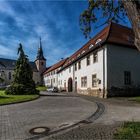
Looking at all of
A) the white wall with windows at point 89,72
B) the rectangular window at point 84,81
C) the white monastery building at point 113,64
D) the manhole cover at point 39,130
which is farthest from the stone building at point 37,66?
the manhole cover at point 39,130

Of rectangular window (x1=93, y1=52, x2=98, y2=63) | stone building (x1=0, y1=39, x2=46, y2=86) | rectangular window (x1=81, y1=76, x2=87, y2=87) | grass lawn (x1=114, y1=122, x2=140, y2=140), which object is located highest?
stone building (x1=0, y1=39, x2=46, y2=86)

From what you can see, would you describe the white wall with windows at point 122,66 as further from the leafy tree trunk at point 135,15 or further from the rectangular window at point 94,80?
the leafy tree trunk at point 135,15

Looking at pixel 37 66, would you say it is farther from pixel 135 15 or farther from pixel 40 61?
pixel 135 15

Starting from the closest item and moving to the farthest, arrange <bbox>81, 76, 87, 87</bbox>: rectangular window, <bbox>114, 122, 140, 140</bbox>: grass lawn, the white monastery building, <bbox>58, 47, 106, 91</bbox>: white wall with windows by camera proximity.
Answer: <bbox>114, 122, 140, 140</bbox>: grass lawn
the white monastery building
<bbox>58, 47, 106, 91</bbox>: white wall with windows
<bbox>81, 76, 87, 87</bbox>: rectangular window

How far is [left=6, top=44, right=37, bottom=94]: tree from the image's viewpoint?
30.6 meters

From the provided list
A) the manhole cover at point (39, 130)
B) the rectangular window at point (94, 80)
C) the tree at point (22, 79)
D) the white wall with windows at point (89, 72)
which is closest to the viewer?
the manhole cover at point (39, 130)

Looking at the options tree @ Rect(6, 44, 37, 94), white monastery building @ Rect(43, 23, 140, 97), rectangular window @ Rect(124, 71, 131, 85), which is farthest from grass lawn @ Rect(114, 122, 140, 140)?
tree @ Rect(6, 44, 37, 94)

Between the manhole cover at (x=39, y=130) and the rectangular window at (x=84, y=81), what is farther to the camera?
the rectangular window at (x=84, y=81)

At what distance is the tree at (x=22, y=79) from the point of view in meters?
30.6

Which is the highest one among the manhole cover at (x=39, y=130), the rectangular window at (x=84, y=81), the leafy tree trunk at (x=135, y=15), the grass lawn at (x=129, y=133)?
the leafy tree trunk at (x=135, y=15)

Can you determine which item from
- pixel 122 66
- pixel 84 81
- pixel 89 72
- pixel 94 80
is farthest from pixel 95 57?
pixel 84 81

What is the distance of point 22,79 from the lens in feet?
106

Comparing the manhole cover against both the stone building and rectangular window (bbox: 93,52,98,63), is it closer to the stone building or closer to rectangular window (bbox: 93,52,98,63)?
rectangular window (bbox: 93,52,98,63)

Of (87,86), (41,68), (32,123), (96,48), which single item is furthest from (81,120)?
(41,68)
